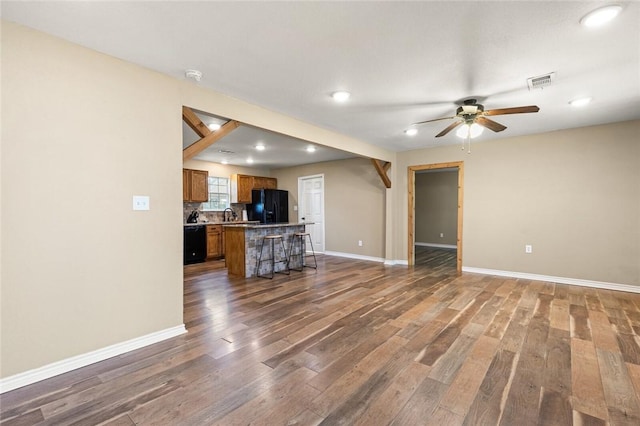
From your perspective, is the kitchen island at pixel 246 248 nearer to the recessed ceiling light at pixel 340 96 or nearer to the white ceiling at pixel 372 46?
the white ceiling at pixel 372 46

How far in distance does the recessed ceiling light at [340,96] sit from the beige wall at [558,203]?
3.30m

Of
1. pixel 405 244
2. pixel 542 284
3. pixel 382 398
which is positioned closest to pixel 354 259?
pixel 405 244

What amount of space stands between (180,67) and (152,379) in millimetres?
2465

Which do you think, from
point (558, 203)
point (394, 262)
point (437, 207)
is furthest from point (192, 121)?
point (437, 207)

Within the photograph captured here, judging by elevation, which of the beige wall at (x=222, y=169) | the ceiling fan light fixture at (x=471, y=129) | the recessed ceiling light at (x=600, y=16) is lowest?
the ceiling fan light fixture at (x=471, y=129)

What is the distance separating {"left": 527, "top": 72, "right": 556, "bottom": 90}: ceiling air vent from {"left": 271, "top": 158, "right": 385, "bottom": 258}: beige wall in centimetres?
380

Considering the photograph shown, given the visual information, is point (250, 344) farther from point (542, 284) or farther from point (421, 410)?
point (542, 284)

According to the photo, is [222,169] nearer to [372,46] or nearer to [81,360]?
[81,360]

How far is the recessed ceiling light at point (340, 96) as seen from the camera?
10.0 feet

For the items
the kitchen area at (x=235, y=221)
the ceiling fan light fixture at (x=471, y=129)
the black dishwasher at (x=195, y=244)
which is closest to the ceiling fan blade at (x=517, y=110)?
the ceiling fan light fixture at (x=471, y=129)

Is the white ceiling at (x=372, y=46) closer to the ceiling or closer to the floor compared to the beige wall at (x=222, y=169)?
closer to the ceiling

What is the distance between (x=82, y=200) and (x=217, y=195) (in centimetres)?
557

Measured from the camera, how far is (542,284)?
177 inches

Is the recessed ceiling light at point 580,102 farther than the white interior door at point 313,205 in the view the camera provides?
No
